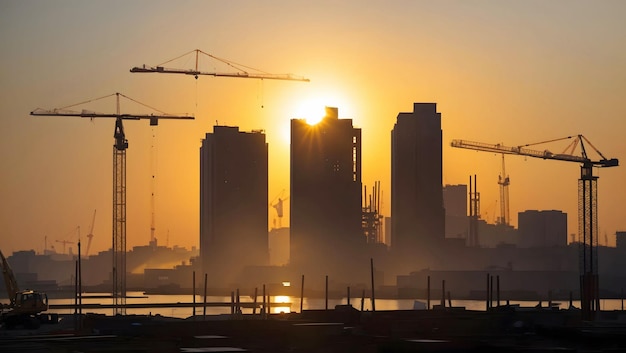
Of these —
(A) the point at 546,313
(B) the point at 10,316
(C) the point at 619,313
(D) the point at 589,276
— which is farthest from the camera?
(C) the point at 619,313

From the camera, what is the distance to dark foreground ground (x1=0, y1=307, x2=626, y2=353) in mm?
58875

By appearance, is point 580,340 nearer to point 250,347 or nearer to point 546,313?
point 250,347

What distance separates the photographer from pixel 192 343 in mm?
61125

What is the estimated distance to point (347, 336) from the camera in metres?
68.1

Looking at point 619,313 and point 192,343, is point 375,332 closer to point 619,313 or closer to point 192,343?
point 192,343

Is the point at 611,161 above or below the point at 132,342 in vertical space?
above

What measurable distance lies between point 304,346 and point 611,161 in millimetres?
138973

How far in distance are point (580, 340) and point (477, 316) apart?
18.9 m

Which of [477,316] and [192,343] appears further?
[477,316]

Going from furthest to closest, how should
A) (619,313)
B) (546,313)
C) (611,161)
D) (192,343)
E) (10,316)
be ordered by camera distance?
(611,161) < (619,313) < (10,316) < (546,313) < (192,343)

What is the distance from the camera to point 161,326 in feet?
248

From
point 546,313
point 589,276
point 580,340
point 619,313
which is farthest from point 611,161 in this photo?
point 580,340

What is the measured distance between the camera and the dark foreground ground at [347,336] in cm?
5888

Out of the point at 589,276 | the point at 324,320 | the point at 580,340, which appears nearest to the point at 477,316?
the point at 324,320
